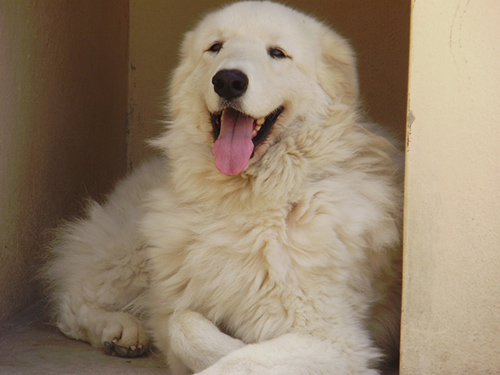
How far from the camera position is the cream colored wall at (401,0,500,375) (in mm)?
2508

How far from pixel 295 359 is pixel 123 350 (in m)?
1.12

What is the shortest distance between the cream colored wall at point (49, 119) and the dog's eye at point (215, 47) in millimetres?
1150

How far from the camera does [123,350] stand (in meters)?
3.28

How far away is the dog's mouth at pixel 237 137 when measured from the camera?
2.94m

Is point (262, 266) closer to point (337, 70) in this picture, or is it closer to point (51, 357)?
point (337, 70)

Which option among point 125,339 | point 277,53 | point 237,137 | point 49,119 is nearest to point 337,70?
point 277,53

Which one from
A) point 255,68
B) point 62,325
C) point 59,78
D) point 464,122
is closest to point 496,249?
point 464,122

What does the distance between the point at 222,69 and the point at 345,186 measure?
0.80 meters

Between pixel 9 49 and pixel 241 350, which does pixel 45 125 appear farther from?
pixel 241 350

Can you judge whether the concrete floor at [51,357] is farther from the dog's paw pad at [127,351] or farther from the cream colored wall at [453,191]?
the cream colored wall at [453,191]

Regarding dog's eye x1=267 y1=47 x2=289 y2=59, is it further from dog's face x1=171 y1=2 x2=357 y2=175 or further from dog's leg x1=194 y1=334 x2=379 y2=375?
dog's leg x1=194 y1=334 x2=379 y2=375

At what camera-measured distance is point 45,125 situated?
4.12 m

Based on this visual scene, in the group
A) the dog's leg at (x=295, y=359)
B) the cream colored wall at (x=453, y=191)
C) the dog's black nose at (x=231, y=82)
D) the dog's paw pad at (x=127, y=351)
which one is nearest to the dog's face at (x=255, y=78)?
the dog's black nose at (x=231, y=82)

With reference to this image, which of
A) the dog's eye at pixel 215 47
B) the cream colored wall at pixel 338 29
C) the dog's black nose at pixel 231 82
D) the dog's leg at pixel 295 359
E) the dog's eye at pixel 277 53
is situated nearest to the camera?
the dog's leg at pixel 295 359
